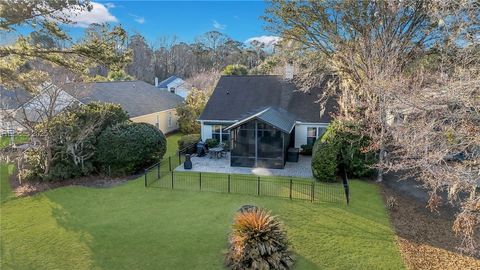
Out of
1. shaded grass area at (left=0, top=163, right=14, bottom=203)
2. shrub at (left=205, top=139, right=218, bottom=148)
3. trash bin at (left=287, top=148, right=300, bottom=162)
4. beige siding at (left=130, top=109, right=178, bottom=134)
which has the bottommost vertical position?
shaded grass area at (left=0, top=163, right=14, bottom=203)

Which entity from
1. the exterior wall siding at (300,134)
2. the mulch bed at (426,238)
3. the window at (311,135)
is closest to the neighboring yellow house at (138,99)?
the exterior wall siding at (300,134)

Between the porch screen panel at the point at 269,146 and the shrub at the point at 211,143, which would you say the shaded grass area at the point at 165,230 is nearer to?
the porch screen panel at the point at 269,146

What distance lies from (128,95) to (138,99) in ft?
2.85

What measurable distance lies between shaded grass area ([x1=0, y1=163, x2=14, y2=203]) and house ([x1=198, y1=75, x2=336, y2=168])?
10.7m

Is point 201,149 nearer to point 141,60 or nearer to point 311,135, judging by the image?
point 311,135

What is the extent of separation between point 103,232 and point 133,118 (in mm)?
13951

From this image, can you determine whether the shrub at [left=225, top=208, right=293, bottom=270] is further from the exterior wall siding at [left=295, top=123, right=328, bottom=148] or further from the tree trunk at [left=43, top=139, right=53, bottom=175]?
the exterior wall siding at [left=295, top=123, right=328, bottom=148]

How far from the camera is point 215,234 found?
10148mm

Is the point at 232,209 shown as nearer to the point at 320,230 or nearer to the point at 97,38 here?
the point at 320,230

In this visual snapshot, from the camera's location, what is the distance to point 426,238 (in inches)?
394

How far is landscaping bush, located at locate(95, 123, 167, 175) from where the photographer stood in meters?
16.0

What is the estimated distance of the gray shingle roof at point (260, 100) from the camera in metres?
21.4

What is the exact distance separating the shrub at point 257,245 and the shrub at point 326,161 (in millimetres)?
6569

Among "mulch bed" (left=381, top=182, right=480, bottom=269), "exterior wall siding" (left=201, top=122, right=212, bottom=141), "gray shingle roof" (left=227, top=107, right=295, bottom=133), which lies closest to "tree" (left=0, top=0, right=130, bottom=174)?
"gray shingle roof" (left=227, top=107, right=295, bottom=133)
